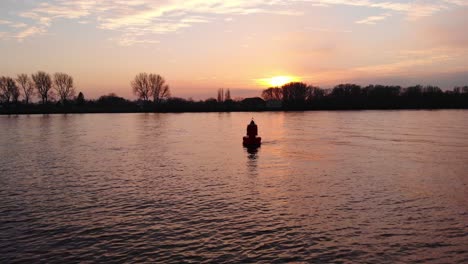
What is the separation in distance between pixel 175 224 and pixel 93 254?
3.09 m

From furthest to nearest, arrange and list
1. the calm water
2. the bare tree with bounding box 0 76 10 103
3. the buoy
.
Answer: the bare tree with bounding box 0 76 10 103
the buoy
the calm water

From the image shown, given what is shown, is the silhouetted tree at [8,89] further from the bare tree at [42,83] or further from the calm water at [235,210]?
the calm water at [235,210]

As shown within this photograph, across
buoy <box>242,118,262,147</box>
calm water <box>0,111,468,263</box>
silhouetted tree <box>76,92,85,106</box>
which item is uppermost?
silhouetted tree <box>76,92,85,106</box>

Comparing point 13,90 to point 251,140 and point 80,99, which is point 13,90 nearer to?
point 80,99

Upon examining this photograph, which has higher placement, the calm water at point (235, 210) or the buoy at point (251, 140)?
the buoy at point (251, 140)

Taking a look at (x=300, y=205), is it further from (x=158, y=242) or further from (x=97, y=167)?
(x=97, y=167)

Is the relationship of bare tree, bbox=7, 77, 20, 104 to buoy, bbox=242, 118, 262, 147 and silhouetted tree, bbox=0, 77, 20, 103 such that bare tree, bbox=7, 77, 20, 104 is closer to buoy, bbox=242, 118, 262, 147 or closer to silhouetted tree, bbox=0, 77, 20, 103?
silhouetted tree, bbox=0, 77, 20, 103

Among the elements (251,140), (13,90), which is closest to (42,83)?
(13,90)

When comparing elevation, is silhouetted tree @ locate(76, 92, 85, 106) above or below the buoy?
above

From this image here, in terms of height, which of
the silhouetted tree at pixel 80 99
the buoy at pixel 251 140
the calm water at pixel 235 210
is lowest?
the calm water at pixel 235 210

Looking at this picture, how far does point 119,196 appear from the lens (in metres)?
16.9

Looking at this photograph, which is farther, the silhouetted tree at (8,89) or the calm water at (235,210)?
the silhouetted tree at (8,89)

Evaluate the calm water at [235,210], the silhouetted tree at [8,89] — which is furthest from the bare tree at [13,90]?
the calm water at [235,210]

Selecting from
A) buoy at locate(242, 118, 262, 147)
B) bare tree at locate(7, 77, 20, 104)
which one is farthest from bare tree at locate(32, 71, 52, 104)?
buoy at locate(242, 118, 262, 147)
